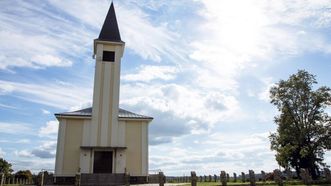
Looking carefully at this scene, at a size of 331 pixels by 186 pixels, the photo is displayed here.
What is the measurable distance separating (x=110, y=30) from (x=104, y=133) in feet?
40.3

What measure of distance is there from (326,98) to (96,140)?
2898cm

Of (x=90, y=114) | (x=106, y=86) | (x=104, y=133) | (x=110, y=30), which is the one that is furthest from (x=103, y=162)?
(x=110, y=30)

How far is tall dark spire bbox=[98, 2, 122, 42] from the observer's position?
36.5 meters

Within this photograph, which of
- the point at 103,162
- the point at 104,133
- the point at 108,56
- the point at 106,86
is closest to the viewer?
the point at 103,162

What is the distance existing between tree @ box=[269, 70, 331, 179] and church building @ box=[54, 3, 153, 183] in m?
18.8

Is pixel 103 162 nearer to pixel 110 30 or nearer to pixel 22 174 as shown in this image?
pixel 110 30

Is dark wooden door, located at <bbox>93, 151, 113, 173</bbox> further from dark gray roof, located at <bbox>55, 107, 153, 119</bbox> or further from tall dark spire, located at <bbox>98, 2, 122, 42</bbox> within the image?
tall dark spire, located at <bbox>98, 2, 122, 42</bbox>

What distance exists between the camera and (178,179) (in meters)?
45.7

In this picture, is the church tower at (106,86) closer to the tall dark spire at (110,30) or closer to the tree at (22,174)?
the tall dark spire at (110,30)

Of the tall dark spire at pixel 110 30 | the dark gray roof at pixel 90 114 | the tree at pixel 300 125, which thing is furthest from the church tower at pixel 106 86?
the tree at pixel 300 125

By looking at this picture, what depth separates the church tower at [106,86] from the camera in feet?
108

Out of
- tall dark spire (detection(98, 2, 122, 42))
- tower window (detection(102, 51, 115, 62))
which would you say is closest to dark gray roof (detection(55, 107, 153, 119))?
tower window (detection(102, 51, 115, 62))

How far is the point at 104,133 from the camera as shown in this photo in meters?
32.9

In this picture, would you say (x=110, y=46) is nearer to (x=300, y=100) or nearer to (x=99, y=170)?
(x=99, y=170)
